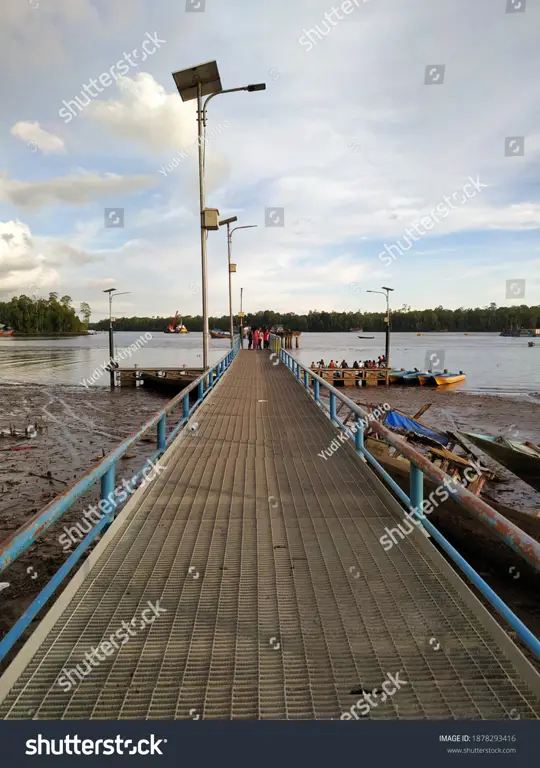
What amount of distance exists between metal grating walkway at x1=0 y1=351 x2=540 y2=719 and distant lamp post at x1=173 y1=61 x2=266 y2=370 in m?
8.65

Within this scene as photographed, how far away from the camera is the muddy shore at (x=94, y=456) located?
647cm

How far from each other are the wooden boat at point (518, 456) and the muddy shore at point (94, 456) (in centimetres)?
57

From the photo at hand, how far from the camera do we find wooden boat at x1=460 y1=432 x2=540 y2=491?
34.0 feet

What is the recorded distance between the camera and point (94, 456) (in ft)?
46.3

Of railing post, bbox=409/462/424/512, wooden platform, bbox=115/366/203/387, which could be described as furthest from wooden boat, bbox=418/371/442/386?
railing post, bbox=409/462/424/512

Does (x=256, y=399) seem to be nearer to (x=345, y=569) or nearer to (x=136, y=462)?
(x=136, y=462)

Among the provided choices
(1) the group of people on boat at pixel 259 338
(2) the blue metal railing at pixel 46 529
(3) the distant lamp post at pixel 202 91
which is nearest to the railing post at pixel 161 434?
(2) the blue metal railing at pixel 46 529

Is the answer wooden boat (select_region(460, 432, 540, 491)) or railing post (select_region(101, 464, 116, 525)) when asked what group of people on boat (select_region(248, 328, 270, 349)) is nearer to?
wooden boat (select_region(460, 432, 540, 491))

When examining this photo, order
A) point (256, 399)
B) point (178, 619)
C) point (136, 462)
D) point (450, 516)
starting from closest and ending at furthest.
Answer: point (178, 619) → point (450, 516) → point (256, 399) → point (136, 462)

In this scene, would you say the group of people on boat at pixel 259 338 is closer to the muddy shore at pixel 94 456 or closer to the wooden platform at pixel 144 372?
the wooden platform at pixel 144 372

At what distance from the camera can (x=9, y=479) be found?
Result: 11547 mm

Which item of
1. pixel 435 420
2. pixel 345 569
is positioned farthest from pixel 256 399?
pixel 435 420
